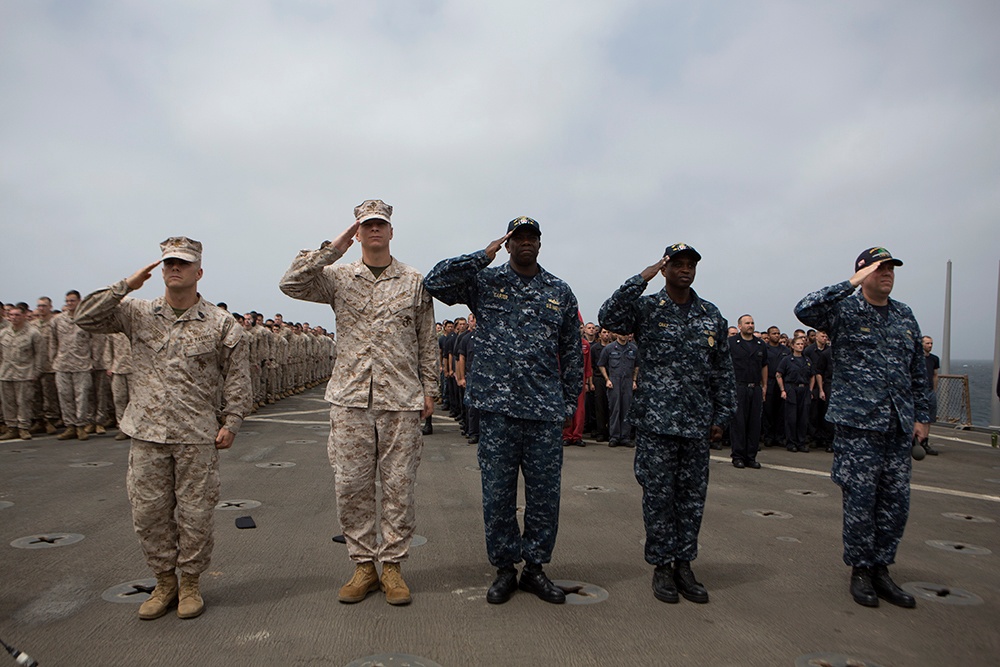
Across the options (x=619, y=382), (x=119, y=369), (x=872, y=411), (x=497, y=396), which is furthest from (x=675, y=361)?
(x=119, y=369)

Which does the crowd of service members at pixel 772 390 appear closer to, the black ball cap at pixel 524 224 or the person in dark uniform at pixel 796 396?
the person in dark uniform at pixel 796 396

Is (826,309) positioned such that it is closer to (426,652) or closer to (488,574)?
(488,574)

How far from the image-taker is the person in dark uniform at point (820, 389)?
11328mm

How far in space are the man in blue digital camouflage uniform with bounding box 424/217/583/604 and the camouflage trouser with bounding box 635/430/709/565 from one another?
574mm

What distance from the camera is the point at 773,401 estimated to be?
1185 cm

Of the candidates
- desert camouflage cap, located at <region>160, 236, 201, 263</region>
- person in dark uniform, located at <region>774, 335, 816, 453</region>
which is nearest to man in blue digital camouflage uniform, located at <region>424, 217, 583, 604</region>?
desert camouflage cap, located at <region>160, 236, 201, 263</region>

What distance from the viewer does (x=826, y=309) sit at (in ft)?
13.8

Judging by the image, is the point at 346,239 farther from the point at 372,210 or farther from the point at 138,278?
the point at 138,278

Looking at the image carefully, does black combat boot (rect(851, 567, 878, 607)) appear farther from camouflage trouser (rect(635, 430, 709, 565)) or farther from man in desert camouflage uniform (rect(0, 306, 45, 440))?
man in desert camouflage uniform (rect(0, 306, 45, 440))

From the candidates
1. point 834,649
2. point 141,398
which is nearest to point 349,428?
point 141,398

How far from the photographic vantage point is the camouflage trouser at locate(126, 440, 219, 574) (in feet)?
11.6

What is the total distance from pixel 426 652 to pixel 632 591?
1.44 metres

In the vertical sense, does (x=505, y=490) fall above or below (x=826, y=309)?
below

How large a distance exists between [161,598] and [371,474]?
4.15 ft
